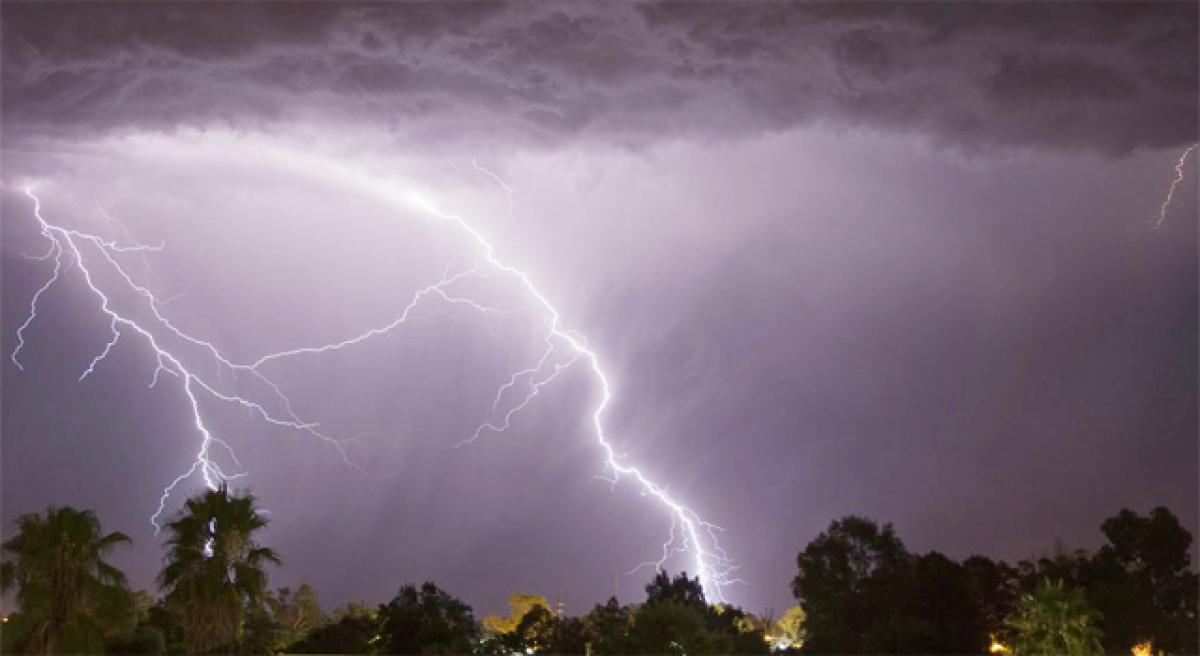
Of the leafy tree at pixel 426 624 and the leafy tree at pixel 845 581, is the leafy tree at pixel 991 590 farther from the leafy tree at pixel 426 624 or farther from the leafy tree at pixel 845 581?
the leafy tree at pixel 426 624

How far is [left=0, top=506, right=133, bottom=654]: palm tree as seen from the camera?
19.2m

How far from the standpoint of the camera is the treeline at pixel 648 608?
1978 centimetres

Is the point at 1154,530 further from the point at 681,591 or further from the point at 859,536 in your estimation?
the point at 681,591

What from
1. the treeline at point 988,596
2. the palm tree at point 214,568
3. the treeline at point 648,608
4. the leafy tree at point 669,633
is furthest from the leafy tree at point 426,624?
the palm tree at point 214,568

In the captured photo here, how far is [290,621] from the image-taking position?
60406 millimetres

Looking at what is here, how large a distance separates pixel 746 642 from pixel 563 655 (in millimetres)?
7865

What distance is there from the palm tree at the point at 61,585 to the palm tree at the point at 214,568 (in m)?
1.38

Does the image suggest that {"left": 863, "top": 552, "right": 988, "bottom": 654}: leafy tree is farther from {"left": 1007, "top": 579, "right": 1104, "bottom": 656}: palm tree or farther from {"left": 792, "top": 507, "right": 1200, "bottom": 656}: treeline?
{"left": 1007, "top": 579, "right": 1104, "bottom": 656}: palm tree

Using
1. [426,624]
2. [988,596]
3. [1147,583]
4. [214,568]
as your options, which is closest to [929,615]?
[988,596]

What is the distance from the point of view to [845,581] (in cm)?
5975

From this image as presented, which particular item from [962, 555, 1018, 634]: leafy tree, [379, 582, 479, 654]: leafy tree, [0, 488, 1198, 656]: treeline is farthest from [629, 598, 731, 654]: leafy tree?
[962, 555, 1018, 634]: leafy tree

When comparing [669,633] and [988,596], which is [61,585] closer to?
[669,633]

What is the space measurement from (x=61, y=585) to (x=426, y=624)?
99.9 feet

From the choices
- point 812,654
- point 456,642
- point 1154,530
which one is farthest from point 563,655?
point 1154,530
